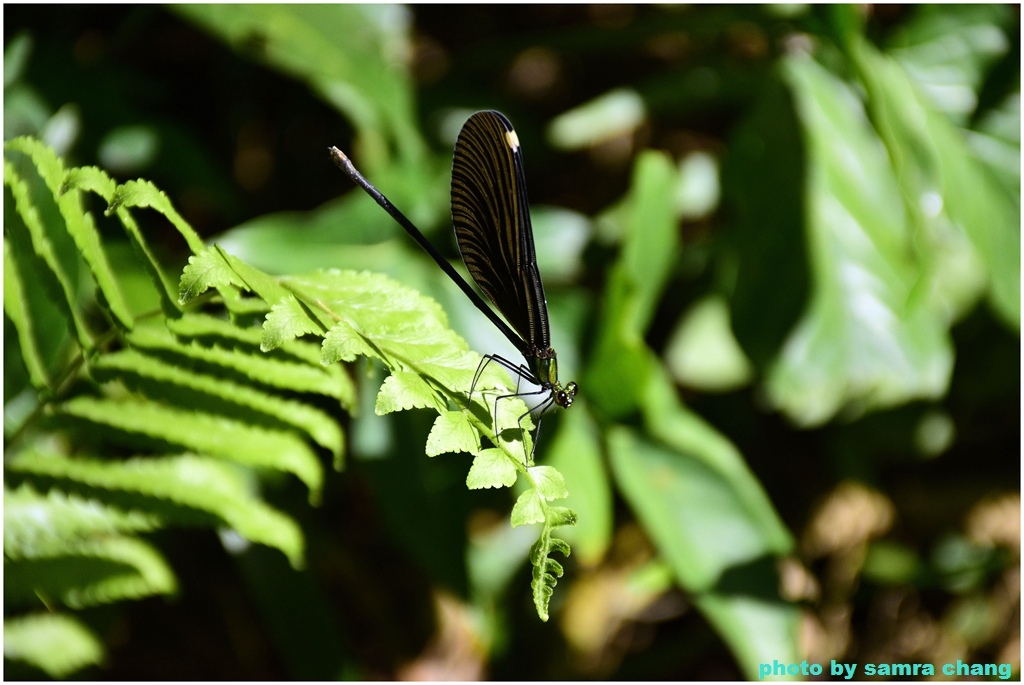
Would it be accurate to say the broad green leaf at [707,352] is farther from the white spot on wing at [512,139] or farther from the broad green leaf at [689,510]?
the white spot on wing at [512,139]

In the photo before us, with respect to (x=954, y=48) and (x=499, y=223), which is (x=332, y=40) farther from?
(x=954, y=48)

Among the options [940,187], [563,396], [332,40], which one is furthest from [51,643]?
[940,187]

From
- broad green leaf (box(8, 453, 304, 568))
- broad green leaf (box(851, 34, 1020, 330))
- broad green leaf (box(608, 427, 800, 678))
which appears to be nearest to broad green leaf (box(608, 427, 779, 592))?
broad green leaf (box(608, 427, 800, 678))

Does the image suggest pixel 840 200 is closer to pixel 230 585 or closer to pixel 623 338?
pixel 623 338

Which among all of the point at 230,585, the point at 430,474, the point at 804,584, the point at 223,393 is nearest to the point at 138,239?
the point at 223,393

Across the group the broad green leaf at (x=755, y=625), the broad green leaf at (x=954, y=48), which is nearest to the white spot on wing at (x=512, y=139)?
the broad green leaf at (x=755, y=625)

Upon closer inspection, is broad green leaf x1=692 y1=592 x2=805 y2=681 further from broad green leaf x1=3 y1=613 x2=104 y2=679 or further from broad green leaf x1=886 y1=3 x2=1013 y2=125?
broad green leaf x1=886 y1=3 x2=1013 y2=125
